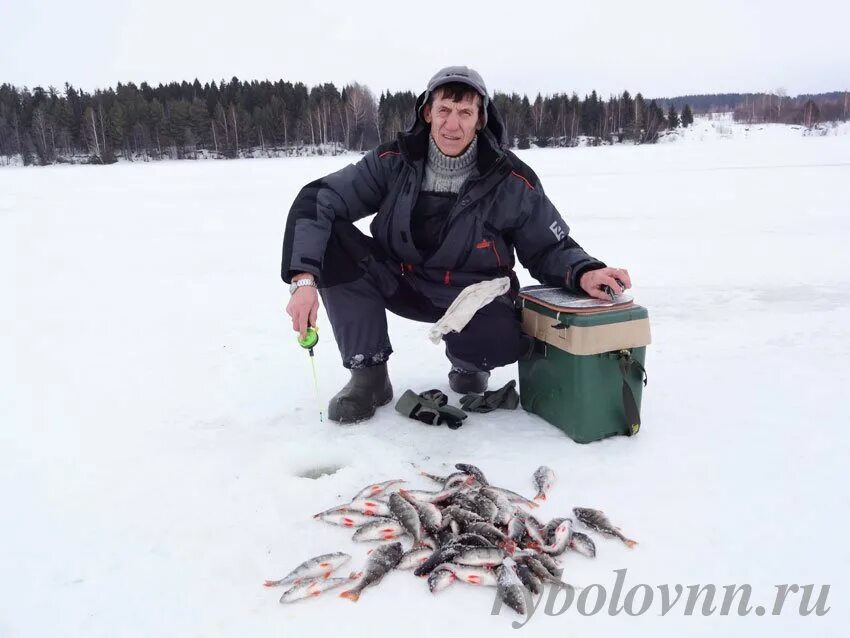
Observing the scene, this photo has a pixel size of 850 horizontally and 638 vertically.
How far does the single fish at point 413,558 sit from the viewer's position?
1970mm

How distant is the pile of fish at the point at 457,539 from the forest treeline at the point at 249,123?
44971 mm

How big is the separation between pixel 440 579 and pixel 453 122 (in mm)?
1993

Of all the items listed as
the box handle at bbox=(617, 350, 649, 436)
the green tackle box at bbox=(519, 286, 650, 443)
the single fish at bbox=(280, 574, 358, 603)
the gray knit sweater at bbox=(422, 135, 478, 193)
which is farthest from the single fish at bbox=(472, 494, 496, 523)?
Result: the gray knit sweater at bbox=(422, 135, 478, 193)

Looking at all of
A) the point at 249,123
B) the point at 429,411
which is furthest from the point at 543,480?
the point at 249,123

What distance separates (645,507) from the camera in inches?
89.5

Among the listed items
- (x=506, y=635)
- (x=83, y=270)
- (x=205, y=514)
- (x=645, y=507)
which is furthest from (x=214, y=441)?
(x=83, y=270)

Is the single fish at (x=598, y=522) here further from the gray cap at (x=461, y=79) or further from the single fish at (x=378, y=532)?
the gray cap at (x=461, y=79)

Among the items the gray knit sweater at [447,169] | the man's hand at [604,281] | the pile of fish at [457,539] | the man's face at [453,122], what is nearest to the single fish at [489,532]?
the pile of fish at [457,539]

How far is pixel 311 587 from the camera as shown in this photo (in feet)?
6.15

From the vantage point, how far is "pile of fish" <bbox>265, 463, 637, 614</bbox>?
1881 millimetres

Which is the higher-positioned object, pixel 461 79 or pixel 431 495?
pixel 461 79

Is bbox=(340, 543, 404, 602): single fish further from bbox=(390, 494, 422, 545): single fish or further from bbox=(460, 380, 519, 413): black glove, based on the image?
bbox=(460, 380, 519, 413): black glove

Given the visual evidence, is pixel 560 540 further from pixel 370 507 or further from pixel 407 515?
pixel 370 507

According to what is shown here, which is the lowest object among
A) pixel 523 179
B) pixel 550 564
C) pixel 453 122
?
pixel 550 564
